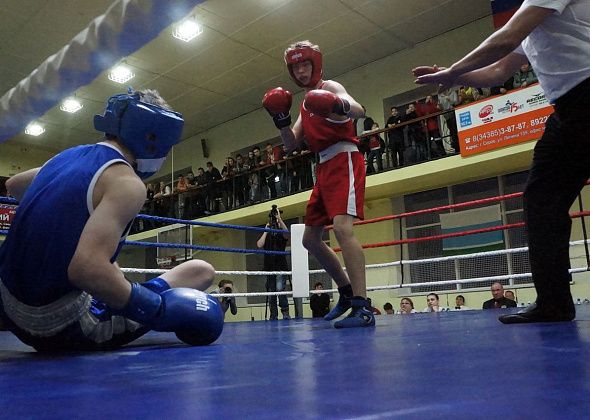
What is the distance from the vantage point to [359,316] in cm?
200

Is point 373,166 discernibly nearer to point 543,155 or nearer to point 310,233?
point 310,233

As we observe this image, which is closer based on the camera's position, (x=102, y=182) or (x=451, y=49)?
(x=102, y=182)

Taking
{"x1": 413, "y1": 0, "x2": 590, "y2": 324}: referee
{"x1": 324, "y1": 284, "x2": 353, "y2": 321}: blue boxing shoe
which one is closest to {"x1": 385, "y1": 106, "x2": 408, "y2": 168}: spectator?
{"x1": 324, "y1": 284, "x2": 353, "y2": 321}: blue boxing shoe

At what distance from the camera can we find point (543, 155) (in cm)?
159

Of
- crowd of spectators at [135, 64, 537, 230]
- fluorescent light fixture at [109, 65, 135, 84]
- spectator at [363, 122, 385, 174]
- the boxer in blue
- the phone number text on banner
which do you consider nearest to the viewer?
the boxer in blue

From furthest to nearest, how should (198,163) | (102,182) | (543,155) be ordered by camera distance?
(198,163) < (543,155) < (102,182)

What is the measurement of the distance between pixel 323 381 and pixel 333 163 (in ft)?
4.99

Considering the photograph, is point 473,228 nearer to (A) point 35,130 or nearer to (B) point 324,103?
(B) point 324,103

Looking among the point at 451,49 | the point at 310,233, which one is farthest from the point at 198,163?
the point at 310,233

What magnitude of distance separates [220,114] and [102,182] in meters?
9.03

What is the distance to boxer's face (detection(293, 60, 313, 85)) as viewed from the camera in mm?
2217

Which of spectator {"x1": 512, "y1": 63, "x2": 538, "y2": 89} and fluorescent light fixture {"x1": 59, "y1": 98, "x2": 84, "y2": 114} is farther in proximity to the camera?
fluorescent light fixture {"x1": 59, "y1": 98, "x2": 84, "y2": 114}

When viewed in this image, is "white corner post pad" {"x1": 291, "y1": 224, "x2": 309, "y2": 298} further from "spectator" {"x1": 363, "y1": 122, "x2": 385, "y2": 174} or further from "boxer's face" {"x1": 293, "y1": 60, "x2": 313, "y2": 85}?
"spectator" {"x1": 363, "y1": 122, "x2": 385, "y2": 174}

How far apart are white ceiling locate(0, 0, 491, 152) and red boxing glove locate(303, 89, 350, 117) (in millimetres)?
4683
